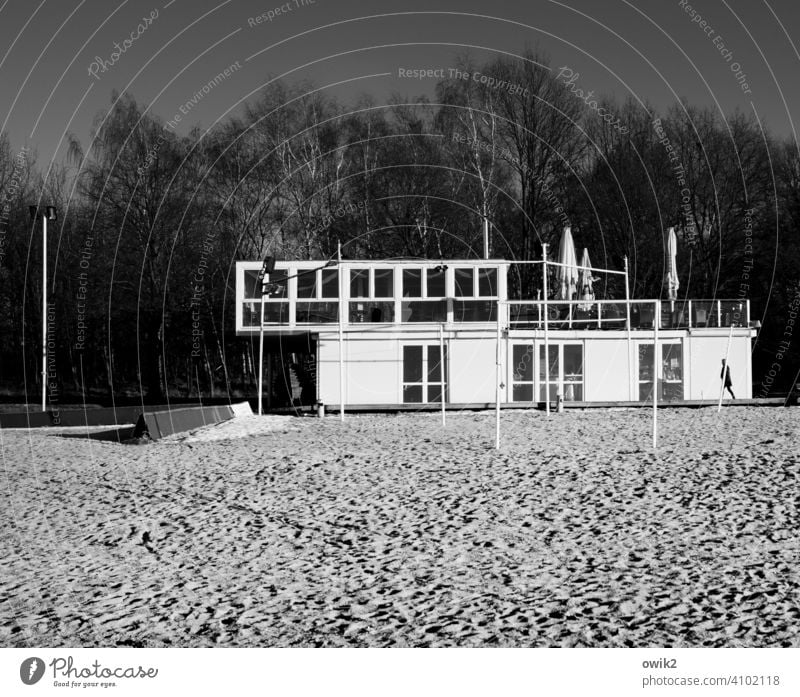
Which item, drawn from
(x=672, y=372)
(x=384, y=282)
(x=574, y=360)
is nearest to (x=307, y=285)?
(x=384, y=282)

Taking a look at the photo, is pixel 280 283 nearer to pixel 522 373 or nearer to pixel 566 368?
pixel 522 373

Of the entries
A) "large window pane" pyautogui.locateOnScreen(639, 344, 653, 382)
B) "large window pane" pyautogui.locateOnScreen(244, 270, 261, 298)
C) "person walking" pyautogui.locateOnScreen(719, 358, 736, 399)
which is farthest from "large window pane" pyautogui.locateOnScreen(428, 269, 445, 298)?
"person walking" pyautogui.locateOnScreen(719, 358, 736, 399)

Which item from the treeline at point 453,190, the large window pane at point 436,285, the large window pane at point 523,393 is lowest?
the large window pane at point 523,393

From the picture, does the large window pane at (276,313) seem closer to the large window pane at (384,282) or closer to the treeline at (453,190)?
the large window pane at (384,282)

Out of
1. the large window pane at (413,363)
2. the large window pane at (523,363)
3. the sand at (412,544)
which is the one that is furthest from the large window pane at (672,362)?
the sand at (412,544)

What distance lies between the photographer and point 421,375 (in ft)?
91.4

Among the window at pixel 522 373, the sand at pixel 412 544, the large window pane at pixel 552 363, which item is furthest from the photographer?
the large window pane at pixel 552 363

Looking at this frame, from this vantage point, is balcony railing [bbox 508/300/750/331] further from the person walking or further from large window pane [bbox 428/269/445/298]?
large window pane [bbox 428/269/445/298]

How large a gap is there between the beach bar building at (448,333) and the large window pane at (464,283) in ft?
0.10

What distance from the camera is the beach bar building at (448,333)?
1089 inches

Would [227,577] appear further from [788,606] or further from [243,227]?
[243,227]

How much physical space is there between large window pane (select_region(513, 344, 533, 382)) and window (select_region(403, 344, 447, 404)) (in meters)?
1.95

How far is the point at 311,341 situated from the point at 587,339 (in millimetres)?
7623
